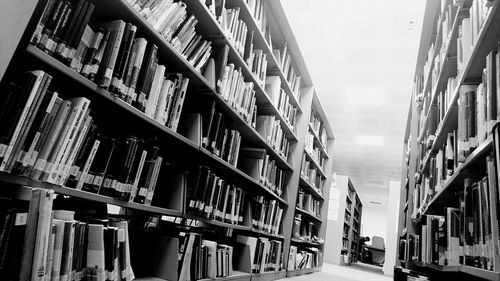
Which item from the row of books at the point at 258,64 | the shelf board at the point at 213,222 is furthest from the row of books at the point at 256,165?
the row of books at the point at 258,64

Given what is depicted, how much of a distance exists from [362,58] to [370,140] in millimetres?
3815

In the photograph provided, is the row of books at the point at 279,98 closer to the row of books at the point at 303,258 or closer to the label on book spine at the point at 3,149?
the row of books at the point at 303,258

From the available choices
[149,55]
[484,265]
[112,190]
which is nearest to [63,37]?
[149,55]

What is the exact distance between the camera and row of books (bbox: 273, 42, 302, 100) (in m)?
3.53

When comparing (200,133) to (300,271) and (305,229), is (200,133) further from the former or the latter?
(305,229)

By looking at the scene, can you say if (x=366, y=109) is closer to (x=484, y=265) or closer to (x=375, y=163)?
(x=375, y=163)

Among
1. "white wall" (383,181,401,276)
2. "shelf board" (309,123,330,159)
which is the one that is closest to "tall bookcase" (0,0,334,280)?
"shelf board" (309,123,330,159)

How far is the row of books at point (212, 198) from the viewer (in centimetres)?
207

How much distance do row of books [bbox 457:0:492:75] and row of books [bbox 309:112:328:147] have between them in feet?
10.6

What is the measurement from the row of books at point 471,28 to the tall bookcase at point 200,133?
50.5 inches

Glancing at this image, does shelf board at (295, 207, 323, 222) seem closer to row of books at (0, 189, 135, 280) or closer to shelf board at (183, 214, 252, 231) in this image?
shelf board at (183, 214, 252, 231)

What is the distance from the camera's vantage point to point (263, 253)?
313cm

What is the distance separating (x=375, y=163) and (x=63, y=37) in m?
9.88

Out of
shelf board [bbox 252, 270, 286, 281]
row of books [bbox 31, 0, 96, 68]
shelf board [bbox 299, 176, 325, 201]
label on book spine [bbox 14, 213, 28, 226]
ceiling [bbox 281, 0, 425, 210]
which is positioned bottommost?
shelf board [bbox 252, 270, 286, 281]
